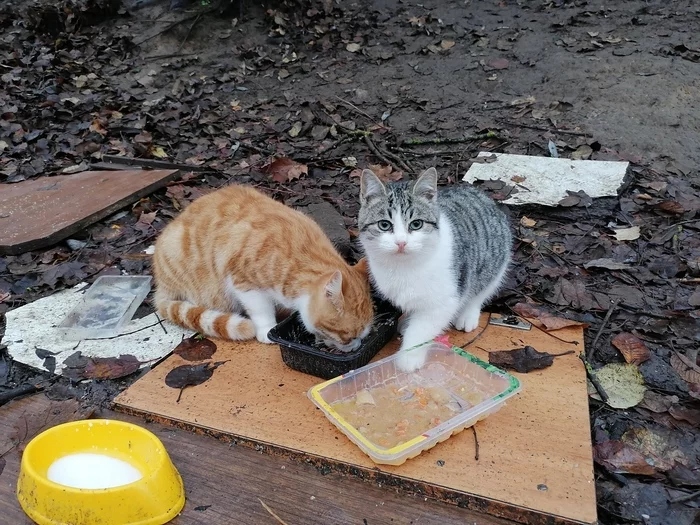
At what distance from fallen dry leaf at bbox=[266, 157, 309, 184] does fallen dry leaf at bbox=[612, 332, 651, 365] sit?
3297 millimetres

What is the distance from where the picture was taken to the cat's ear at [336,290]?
9.18ft

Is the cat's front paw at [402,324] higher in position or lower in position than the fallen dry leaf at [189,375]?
lower

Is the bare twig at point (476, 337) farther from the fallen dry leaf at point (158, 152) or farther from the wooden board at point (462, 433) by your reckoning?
the fallen dry leaf at point (158, 152)

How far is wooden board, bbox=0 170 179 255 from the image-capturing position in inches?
180

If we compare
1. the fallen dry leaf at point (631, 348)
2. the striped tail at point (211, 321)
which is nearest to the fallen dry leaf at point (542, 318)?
the fallen dry leaf at point (631, 348)

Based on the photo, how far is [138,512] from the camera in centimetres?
215

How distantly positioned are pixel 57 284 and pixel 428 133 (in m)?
3.90

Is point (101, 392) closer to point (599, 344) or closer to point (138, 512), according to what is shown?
point (138, 512)

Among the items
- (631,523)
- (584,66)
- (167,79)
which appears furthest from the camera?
(167,79)

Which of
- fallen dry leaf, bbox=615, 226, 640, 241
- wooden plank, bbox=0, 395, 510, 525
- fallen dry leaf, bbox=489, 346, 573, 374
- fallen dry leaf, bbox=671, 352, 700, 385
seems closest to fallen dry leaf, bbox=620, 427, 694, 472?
fallen dry leaf, bbox=671, 352, 700, 385

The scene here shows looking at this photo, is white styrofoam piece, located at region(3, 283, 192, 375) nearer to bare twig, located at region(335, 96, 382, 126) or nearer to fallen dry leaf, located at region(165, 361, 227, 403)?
fallen dry leaf, located at region(165, 361, 227, 403)

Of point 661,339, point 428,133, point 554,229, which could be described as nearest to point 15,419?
point 661,339

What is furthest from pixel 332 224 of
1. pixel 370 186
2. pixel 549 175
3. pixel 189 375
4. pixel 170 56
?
pixel 170 56

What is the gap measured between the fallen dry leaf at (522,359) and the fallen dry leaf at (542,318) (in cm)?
24
